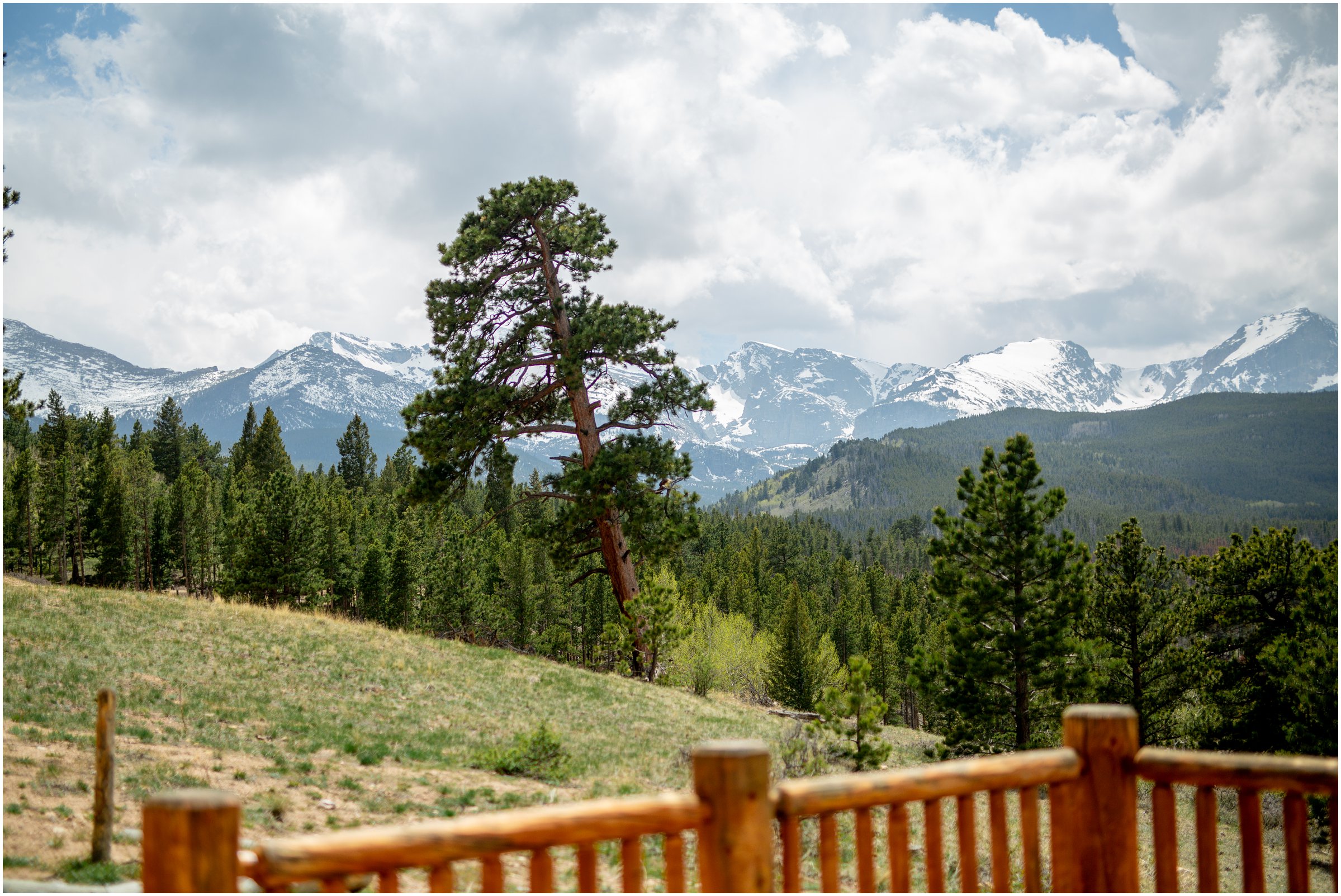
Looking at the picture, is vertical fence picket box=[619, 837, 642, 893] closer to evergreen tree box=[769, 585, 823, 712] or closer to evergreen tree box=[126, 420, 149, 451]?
evergreen tree box=[769, 585, 823, 712]

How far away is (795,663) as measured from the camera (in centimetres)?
5722

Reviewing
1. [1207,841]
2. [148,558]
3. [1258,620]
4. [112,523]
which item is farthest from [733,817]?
[148,558]

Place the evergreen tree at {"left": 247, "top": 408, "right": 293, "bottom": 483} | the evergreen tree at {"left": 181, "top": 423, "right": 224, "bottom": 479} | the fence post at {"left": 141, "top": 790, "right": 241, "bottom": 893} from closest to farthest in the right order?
the fence post at {"left": 141, "top": 790, "right": 241, "bottom": 893} < the evergreen tree at {"left": 247, "top": 408, "right": 293, "bottom": 483} < the evergreen tree at {"left": 181, "top": 423, "right": 224, "bottom": 479}

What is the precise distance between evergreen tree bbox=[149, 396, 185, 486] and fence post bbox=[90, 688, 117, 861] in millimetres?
95794

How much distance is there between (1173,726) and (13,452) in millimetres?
92378

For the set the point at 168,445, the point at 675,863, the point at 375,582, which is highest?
the point at 168,445

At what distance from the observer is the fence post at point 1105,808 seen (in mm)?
3703

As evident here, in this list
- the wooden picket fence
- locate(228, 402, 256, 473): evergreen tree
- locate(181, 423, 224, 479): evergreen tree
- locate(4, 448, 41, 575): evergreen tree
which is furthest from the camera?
locate(181, 423, 224, 479): evergreen tree

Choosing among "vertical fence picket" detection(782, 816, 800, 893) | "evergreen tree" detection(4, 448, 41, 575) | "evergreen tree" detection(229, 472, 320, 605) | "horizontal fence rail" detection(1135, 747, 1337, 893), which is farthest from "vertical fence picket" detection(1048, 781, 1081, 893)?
"evergreen tree" detection(4, 448, 41, 575)

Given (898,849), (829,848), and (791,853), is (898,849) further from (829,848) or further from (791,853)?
(791,853)

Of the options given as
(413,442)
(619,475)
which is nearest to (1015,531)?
(619,475)

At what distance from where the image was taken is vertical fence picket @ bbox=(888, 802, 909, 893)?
136 inches

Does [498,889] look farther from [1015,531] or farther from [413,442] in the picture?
[1015,531]

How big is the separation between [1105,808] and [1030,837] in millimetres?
355
